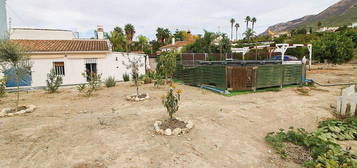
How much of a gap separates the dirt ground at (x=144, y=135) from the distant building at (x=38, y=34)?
49.8 ft

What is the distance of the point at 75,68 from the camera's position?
51.9 ft

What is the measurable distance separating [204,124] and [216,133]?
69cm

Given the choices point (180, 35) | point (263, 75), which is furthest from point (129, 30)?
point (263, 75)

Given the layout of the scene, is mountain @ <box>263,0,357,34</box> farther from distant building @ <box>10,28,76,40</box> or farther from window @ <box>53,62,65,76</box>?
window @ <box>53,62,65,76</box>

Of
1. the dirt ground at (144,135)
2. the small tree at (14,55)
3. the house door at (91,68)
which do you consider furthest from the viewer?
the house door at (91,68)

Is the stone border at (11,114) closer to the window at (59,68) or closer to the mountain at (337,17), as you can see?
the window at (59,68)

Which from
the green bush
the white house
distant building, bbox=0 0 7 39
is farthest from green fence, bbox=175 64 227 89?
distant building, bbox=0 0 7 39

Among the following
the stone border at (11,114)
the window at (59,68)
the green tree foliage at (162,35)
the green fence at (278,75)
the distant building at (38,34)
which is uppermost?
the green tree foliage at (162,35)

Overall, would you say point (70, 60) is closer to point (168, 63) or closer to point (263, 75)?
point (168, 63)

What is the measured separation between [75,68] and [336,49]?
2762 cm

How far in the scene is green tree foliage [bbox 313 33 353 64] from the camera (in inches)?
751

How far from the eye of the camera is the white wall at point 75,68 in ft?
49.1

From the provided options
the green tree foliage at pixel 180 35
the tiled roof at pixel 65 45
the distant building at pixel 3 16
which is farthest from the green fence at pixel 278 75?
the green tree foliage at pixel 180 35

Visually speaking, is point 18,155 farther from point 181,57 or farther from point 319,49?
point 319,49
